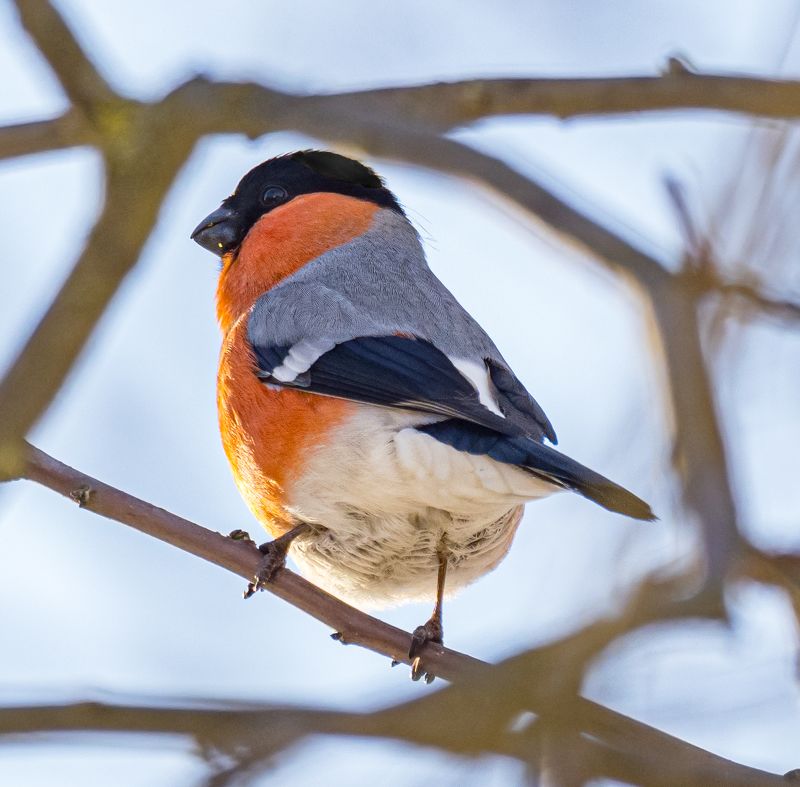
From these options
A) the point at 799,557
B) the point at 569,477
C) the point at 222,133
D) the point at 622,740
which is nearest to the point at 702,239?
the point at 569,477

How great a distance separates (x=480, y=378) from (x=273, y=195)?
1724 millimetres

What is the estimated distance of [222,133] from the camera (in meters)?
3.24

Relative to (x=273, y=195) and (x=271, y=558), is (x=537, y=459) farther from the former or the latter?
(x=273, y=195)

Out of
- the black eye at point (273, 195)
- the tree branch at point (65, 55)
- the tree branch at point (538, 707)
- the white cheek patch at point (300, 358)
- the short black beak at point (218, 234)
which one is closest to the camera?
the tree branch at point (538, 707)

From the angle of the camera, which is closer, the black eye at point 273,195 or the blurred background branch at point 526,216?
the blurred background branch at point 526,216

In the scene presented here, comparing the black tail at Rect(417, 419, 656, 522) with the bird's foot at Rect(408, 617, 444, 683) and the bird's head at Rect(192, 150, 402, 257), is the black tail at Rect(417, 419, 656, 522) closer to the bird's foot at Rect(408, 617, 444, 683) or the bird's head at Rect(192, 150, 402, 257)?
the bird's foot at Rect(408, 617, 444, 683)

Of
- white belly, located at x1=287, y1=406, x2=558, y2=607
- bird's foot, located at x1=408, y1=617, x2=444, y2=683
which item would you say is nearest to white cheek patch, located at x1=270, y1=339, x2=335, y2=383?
white belly, located at x1=287, y1=406, x2=558, y2=607

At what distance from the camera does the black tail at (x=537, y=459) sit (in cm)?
267

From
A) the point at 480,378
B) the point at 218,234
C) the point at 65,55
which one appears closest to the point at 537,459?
the point at 480,378

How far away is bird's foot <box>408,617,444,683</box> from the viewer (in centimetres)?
335

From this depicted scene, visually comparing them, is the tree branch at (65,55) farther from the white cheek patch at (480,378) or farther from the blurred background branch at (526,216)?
the white cheek patch at (480,378)

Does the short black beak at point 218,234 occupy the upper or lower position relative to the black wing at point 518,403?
upper

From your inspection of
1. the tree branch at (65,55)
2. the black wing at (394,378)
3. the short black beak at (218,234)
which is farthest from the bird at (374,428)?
the tree branch at (65,55)

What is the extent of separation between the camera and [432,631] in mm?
3688
